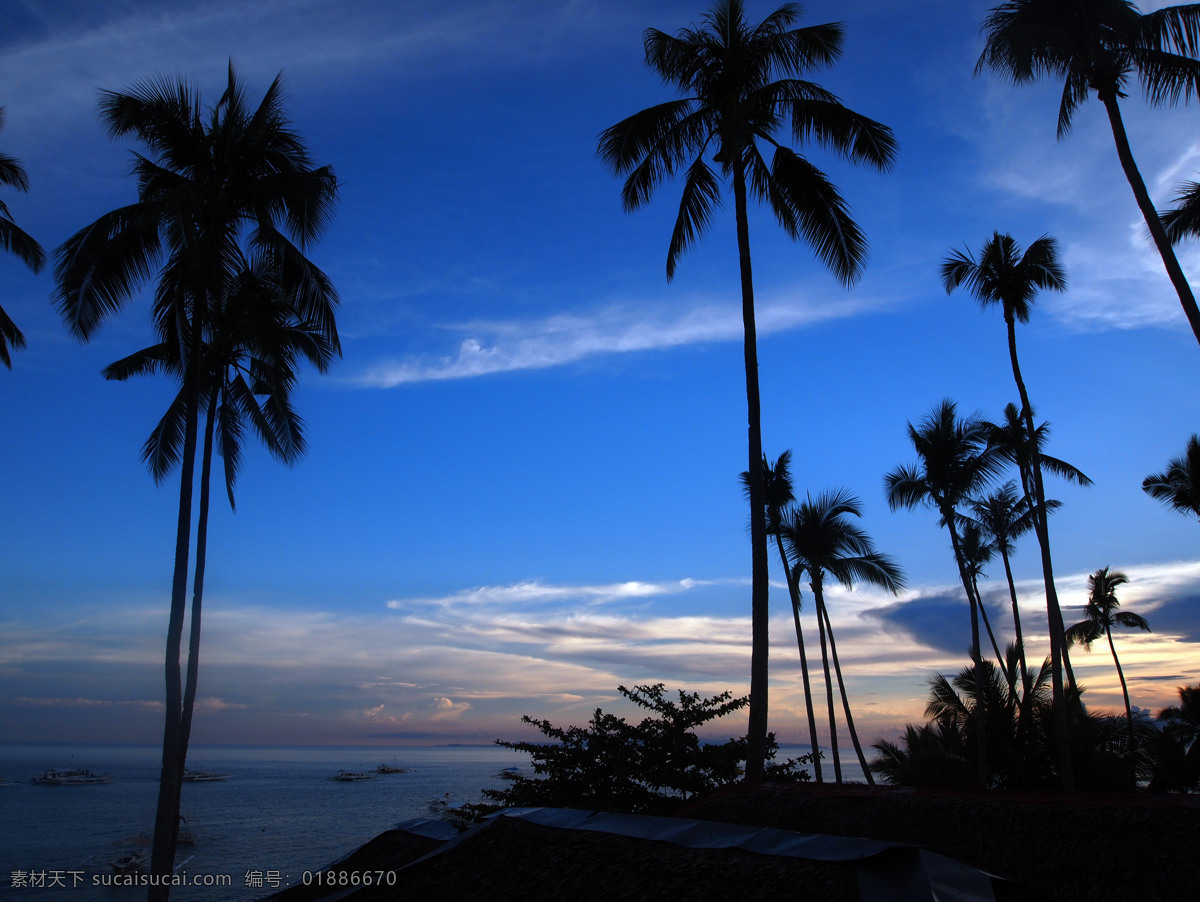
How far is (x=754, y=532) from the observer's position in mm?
12359

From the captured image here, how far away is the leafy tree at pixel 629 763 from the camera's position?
14.0 metres

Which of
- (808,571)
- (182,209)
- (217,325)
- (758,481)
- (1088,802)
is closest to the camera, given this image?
(1088,802)

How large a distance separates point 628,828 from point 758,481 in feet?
24.6

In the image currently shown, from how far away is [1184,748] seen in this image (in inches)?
808

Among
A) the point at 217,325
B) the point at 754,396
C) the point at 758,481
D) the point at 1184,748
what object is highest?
the point at 217,325

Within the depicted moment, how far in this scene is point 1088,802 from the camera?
661 cm

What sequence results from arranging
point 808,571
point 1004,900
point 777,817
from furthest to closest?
point 808,571, point 777,817, point 1004,900

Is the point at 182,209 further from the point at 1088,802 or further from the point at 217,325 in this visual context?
the point at 1088,802

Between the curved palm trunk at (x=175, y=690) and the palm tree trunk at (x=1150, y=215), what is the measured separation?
1586cm

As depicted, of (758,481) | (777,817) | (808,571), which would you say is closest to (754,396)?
(758,481)

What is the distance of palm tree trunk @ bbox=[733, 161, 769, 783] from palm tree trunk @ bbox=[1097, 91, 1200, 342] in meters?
5.96

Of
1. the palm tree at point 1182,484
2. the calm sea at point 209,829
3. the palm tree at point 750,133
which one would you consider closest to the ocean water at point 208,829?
the calm sea at point 209,829

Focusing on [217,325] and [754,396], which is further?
[217,325]

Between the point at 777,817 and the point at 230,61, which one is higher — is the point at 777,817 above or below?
below
